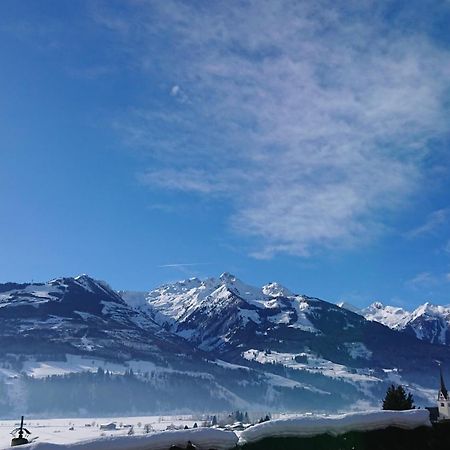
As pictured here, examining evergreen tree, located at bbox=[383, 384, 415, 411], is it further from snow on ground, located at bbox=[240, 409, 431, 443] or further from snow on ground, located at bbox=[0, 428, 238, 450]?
snow on ground, located at bbox=[0, 428, 238, 450]

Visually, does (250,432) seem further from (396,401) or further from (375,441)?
(396,401)

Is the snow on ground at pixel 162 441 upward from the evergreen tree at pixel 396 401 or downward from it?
downward

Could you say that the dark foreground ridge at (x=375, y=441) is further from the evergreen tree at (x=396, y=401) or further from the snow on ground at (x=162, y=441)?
the evergreen tree at (x=396, y=401)

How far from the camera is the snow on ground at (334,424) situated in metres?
21.8

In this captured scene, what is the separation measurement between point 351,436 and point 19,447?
41.3ft

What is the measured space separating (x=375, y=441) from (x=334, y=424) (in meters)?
2.19

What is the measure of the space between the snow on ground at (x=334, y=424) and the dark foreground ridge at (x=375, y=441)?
185 millimetres

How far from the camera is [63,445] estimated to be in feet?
58.1

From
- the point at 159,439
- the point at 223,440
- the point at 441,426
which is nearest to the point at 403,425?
the point at 441,426

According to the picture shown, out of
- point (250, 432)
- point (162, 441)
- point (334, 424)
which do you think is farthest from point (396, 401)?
point (162, 441)

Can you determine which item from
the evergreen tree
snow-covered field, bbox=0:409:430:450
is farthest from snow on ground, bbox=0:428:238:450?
the evergreen tree

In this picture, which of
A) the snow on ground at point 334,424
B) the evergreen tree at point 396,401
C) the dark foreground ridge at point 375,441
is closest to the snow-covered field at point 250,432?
the snow on ground at point 334,424

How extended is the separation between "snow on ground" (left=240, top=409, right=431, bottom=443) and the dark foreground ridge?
18 centimetres

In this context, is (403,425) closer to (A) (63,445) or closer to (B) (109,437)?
(B) (109,437)
